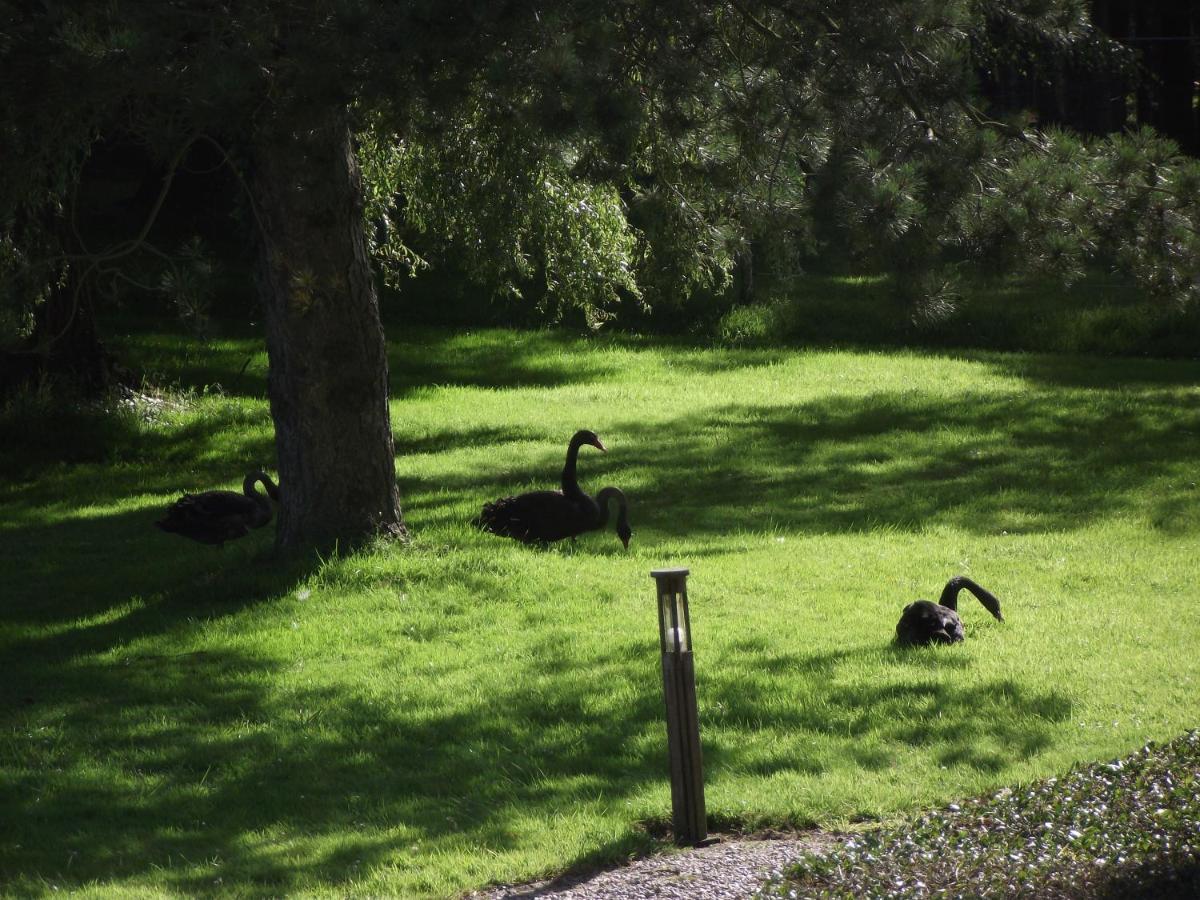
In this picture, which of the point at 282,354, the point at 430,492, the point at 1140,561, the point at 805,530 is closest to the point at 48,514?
the point at 430,492

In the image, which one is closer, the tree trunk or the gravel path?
the gravel path

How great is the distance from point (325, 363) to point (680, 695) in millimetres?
5587

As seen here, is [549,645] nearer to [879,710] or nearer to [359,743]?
[359,743]

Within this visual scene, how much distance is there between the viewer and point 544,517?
11.3 meters

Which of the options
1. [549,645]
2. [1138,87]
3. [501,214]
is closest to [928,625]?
[549,645]

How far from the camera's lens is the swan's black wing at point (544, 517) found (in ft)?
37.1

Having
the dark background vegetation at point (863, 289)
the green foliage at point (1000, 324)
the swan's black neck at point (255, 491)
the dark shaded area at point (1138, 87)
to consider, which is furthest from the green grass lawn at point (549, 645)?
the dark shaded area at point (1138, 87)

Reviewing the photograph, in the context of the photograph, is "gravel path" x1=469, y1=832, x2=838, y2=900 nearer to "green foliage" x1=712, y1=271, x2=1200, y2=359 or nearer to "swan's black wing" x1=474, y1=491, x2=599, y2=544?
"swan's black wing" x1=474, y1=491, x2=599, y2=544

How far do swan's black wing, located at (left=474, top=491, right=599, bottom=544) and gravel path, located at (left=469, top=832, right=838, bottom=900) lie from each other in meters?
5.47

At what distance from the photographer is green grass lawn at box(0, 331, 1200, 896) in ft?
21.2

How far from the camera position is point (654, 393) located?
20.2m

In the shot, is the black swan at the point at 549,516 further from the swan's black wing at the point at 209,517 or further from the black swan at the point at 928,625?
the black swan at the point at 928,625

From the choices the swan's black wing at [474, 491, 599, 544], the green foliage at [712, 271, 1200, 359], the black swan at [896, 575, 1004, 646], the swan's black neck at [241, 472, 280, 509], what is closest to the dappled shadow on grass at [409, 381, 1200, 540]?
the swan's black wing at [474, 491, 599, 544]

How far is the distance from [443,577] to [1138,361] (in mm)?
15024
